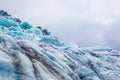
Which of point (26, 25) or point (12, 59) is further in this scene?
point (26, 25)

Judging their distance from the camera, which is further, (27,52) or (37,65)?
(27,52)

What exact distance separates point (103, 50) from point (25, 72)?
129 feet

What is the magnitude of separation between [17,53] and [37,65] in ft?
7.22

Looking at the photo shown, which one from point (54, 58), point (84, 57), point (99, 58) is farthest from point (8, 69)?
point (99, 58)

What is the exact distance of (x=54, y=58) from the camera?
3594 centimetres

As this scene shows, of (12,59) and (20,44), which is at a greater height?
(20,44)

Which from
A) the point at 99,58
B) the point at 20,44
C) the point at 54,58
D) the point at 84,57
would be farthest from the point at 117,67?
the point at 20,44

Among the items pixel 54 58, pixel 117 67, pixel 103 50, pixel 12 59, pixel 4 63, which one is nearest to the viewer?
pixel 4 63

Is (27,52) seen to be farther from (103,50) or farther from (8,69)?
(103,50)

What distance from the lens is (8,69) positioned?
26531mm

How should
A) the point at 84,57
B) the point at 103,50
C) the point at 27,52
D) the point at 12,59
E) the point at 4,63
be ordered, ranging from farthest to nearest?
the point at 103,50
the point at 84,57
the point at 27,52
the point at 12,59
the point at 4,63

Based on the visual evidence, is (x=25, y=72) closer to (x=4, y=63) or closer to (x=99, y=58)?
(x=4, y=63)

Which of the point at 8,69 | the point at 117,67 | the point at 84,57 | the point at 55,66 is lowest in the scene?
the point at 8,69

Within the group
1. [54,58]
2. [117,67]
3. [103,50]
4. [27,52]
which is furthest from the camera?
[103,50]
